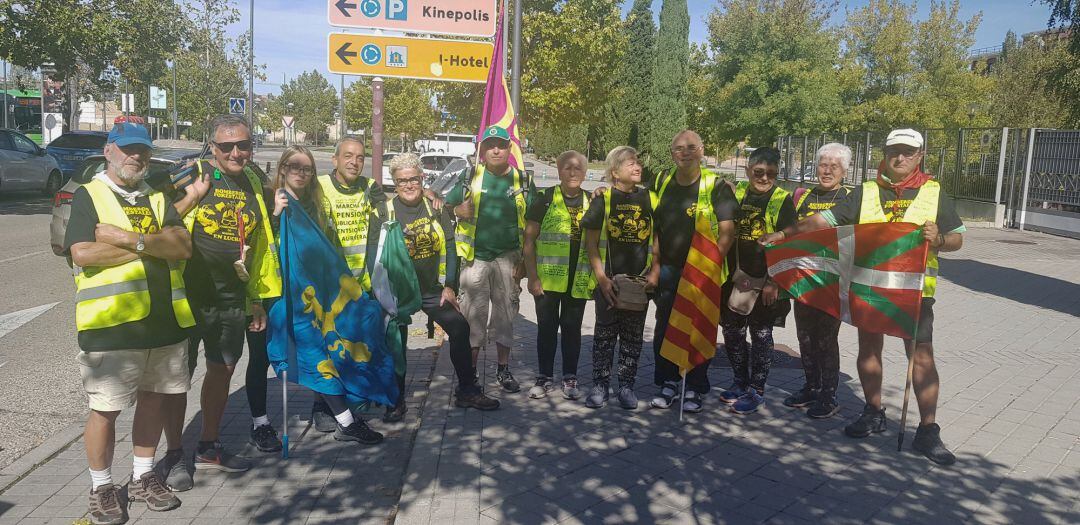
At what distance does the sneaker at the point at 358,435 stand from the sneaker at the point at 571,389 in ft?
4.73

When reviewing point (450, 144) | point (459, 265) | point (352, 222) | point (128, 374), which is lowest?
point (128, 374)

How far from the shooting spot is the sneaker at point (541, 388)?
5.89m

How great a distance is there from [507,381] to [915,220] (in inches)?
118

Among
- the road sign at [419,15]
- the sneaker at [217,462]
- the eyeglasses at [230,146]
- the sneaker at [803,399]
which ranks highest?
the road sign at [419,15]

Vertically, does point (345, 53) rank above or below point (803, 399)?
above

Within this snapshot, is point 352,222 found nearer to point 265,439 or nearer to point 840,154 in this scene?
point 265,439

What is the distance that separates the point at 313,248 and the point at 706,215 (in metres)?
2.53

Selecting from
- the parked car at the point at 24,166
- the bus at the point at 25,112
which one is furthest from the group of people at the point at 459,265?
the bus at the point at 25,112

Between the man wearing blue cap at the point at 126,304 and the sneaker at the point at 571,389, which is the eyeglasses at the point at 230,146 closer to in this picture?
the man wearing blue cap at the point at 126,304

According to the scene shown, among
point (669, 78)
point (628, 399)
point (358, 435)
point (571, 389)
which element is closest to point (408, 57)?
point (571, 389)

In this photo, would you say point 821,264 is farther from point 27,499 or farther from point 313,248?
point 27,499

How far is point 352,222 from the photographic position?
17.0 feet

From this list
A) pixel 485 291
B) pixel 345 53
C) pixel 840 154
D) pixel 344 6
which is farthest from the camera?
pixel 345 53

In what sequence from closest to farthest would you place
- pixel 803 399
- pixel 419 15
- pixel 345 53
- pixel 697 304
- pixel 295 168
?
pixel 295 168 < pixel 697 304 < pixel 803 399 < pixel 345 53 < pixel 419 15
